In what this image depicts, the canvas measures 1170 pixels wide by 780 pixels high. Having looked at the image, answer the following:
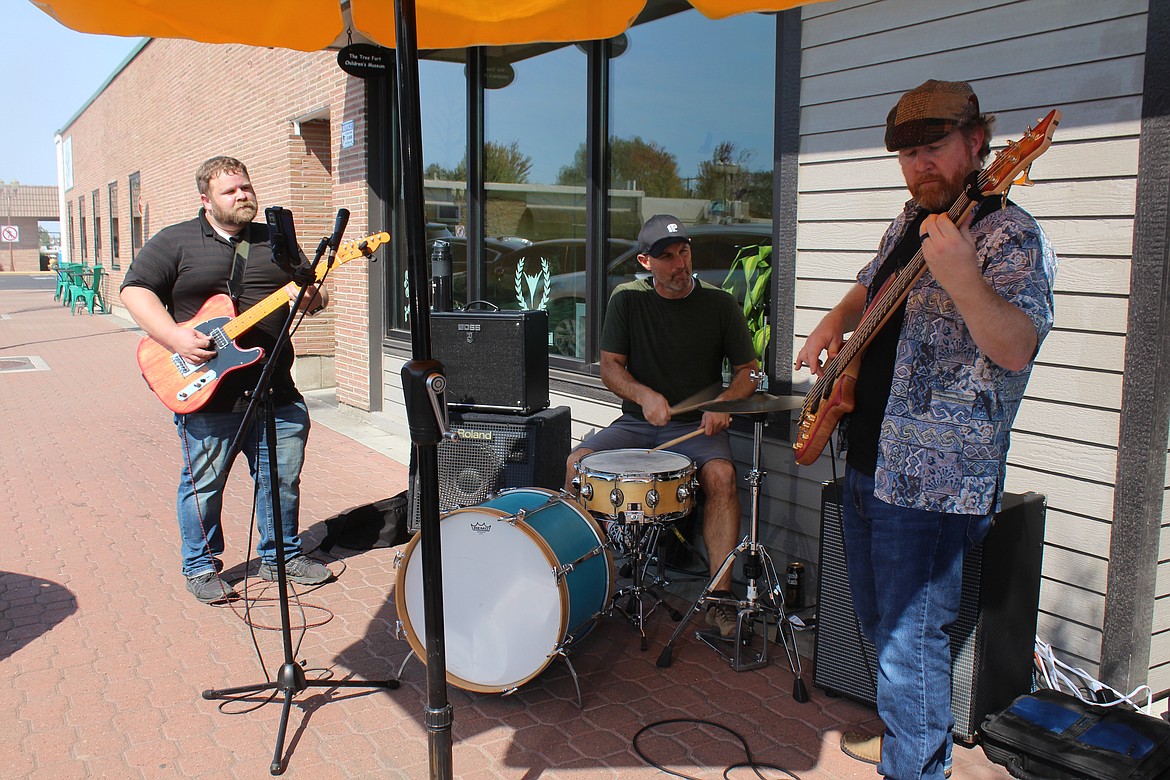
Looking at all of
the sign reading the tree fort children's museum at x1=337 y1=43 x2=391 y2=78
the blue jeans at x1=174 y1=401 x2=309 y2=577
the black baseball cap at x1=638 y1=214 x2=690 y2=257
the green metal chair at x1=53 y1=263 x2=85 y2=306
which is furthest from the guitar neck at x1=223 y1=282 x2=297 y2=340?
the green metal chair at x1=53 y1=263 x2=85 y2=306

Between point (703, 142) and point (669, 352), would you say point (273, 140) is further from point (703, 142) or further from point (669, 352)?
point (669, 352)

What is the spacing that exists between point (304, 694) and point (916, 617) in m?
2.26

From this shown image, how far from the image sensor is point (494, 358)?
4.93 metres

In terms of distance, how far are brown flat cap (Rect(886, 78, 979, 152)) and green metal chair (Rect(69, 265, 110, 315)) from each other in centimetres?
2461

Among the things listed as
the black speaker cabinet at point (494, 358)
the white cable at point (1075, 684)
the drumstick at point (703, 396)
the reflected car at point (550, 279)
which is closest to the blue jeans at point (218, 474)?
the black speaker cabinet at point (494, 358)

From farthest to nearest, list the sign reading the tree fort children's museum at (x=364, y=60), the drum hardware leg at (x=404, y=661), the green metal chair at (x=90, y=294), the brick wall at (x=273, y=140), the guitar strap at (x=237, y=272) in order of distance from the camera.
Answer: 1. the green metal chair at (x=90, y=294)
2. the brick wall at (x=273, y=140)
3. the sign reading the tree fort children's museum at (x=364, y=60)
4. the guitar strap at (x=237, y=272)
5. the drum hardware leg at (x=404, y=661)

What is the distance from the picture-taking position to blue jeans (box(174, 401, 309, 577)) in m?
4.38

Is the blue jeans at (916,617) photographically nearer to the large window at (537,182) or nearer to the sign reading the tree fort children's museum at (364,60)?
the large window at (537,182)

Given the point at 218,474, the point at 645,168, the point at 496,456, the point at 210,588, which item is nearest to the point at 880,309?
the point at 496,456

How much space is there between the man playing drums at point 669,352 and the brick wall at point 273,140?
186 inches

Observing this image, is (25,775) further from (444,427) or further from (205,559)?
(444,427)

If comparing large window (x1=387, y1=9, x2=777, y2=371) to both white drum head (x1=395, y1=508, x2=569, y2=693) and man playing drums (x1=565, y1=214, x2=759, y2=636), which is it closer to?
man playing drums (x1=565, y1=214, x2=759, y2=636)

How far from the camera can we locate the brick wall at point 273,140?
29.3ft

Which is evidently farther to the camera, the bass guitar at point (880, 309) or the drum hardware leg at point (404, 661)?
the drum hardware leg at point (404, 661)
